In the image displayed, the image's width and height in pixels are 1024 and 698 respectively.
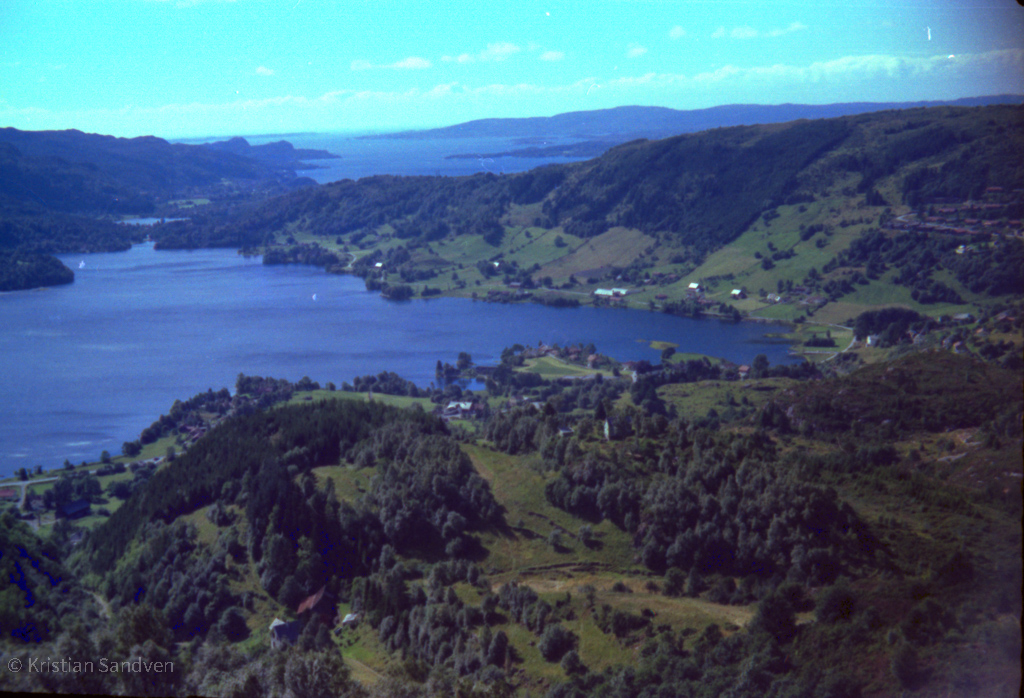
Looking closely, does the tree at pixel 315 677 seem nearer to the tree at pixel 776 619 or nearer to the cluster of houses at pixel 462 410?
the tree at pixel 776 619

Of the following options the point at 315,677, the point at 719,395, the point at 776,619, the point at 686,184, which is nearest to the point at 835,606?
the point at 776,619

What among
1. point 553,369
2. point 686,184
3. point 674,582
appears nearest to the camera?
point 674,582

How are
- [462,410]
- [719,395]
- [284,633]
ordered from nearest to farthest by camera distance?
[284,633], [719,395], [462,410]

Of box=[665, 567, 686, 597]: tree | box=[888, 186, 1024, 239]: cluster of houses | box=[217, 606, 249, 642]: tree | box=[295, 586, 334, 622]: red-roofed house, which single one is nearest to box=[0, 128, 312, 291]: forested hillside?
box=[217, 606, 249, 642]: tree

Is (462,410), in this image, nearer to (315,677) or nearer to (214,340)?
(315,677)

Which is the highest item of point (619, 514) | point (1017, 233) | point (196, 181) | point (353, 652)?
point (196, 181)

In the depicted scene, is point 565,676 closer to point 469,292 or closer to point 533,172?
point 469,292

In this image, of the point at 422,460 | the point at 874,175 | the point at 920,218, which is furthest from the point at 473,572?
the point at 874,175

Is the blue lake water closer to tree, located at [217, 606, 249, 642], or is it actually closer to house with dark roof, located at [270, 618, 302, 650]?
tree, located at [217, 606, 249, 642]

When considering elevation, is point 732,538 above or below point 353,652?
above
